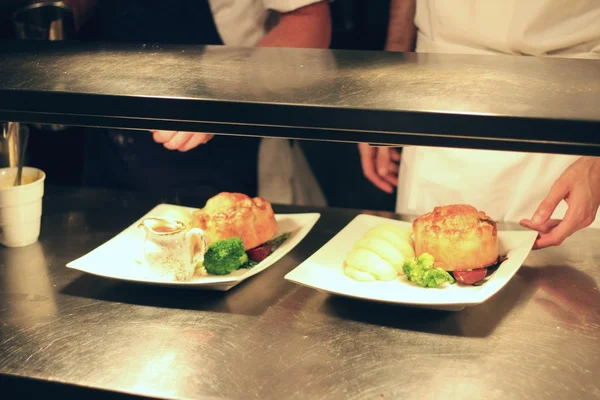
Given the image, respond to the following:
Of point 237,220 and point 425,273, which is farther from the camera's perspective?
point 237,220

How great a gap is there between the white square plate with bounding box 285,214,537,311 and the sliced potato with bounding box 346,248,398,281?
0.02 m

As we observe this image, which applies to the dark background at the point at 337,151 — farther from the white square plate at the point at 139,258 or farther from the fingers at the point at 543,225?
the fingers at the point at 543,225

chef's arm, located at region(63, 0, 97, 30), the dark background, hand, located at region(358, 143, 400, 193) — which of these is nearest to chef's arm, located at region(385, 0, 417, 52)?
hand, located at region(358, 143, 400, 193)

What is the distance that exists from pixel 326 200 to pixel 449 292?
209cm

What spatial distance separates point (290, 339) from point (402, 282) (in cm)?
29

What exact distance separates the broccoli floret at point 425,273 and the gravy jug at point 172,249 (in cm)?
44

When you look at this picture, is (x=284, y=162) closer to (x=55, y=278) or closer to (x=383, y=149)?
(x=383, y=149)

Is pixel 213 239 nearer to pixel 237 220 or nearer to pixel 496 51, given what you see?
pixel 237 220

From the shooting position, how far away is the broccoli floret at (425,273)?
4.87 feet

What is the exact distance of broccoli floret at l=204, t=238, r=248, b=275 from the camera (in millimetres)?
1574

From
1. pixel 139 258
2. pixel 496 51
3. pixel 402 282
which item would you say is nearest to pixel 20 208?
pixel 139 258

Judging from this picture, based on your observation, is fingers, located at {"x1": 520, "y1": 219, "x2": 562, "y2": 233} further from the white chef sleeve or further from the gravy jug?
the white chef sleeve

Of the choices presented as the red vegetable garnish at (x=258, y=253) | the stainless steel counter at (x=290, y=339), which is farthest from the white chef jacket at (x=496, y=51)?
the red vegetable garnish at (x=258, y=253)

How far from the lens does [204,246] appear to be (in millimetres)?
1566
